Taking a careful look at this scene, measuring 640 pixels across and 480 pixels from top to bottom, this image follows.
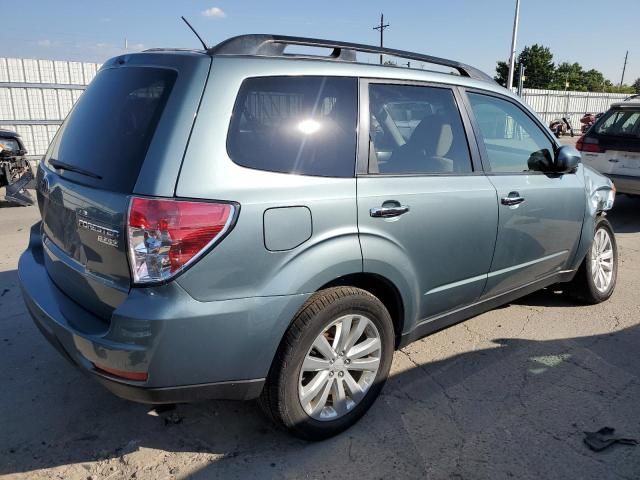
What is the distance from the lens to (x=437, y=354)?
3539 mm

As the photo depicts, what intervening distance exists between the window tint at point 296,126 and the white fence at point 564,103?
26990mm

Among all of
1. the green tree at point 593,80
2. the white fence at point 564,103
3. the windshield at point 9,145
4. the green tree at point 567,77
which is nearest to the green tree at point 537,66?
the green tree at point 567,77

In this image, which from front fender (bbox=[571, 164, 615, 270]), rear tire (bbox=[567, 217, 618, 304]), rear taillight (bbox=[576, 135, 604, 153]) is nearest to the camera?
front fender (bbox=[571, 164, 615, 270])

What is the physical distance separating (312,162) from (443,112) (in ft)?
3.78

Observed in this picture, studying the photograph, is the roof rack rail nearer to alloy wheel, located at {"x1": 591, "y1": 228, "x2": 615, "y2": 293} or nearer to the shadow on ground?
the shadow on ground

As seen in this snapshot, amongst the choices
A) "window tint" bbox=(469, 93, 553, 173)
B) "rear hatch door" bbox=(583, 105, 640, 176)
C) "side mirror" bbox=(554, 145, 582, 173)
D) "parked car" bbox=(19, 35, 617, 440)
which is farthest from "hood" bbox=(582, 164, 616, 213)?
"rear hatch door" bbox=(583, 105, 640, 176)

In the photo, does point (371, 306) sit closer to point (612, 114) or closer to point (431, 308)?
point (431, 308)

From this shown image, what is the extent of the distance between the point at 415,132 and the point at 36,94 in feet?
41.2

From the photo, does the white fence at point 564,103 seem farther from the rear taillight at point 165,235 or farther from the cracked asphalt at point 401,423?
the rear taillight at point 165,235

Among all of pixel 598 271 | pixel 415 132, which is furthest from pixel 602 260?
pixel 415 132

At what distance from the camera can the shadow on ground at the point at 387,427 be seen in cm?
245

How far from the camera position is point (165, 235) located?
196 centimetres

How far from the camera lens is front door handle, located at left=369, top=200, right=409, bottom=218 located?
253cm

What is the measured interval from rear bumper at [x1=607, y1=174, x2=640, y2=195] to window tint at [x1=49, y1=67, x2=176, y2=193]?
7.08 m
